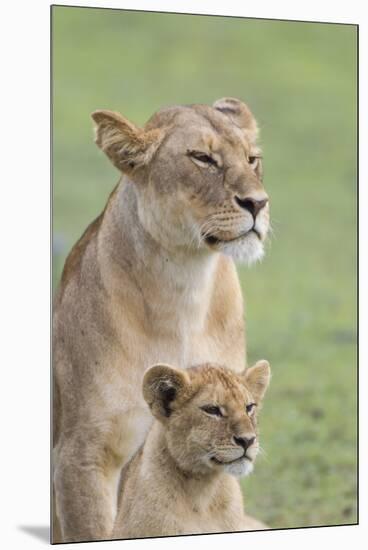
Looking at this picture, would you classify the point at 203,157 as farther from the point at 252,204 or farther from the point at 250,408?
the point at 250,408

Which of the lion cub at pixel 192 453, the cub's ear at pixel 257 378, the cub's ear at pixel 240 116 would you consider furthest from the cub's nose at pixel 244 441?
the cub's ear at pixel 240 116

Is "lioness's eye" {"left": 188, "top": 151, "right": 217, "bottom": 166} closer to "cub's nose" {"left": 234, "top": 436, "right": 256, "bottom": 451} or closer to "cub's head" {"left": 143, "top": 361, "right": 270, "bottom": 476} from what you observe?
"cub's head" {"left": 143, "top": 361, "right": 270, "bottom": 476}

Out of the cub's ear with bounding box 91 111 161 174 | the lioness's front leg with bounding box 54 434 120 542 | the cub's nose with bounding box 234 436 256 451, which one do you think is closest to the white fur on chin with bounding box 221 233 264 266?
the cub's ear with bounding box 91 111 161 174

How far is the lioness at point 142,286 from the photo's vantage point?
551 cm

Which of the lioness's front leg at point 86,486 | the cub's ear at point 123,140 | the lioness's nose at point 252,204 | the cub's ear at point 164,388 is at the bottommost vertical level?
the lioness's front leg at point 86,486

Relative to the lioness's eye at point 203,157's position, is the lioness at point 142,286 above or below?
below

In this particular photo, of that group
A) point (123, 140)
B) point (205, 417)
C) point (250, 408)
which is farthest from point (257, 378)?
point (123, 140)

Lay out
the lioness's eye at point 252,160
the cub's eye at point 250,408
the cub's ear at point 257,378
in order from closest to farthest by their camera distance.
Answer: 1. the cub's eye at point 250,408
2. the cub's ear at point 257,378
3. the lioness's eye at point 252,160

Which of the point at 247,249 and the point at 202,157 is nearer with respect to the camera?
Result: the point at 247,249

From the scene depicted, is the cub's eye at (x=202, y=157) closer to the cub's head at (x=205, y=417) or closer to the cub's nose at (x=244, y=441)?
the cub's head at (x=205, y=417)

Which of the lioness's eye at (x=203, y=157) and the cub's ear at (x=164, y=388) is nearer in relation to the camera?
the cub's ear at (x=164, y=388)

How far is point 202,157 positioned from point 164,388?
2.44 ft

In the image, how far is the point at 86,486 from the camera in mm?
5590
